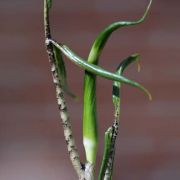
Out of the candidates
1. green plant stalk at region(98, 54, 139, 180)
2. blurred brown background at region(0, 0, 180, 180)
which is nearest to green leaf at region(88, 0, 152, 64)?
green plant stalk at region(98, 54, 139, 180)

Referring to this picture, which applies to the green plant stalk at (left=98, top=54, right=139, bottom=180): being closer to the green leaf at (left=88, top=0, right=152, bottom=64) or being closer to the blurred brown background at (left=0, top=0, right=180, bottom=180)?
the green leaf at (left=88, top=0, right=152, bottom=64)

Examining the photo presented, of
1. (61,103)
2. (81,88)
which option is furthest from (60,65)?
(81,88)

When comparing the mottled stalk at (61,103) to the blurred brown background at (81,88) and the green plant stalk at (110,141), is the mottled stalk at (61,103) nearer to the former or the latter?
the green plant stalk at (110,141)

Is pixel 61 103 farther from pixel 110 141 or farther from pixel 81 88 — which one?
pixel 81 88

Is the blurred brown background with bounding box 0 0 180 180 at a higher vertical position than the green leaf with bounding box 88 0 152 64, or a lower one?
higher

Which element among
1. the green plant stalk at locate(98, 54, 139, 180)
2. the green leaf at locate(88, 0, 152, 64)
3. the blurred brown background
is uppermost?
the blurred brown background

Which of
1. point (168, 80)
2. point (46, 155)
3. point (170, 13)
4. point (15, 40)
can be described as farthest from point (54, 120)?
point (170, 13)

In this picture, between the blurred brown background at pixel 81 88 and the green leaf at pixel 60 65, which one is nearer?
the green leaf at pixel 60 65

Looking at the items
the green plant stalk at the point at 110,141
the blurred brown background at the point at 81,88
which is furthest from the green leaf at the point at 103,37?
the blurred brown background at the point at 81,88

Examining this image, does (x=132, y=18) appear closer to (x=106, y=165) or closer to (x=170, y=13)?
(x=170, y=13)
